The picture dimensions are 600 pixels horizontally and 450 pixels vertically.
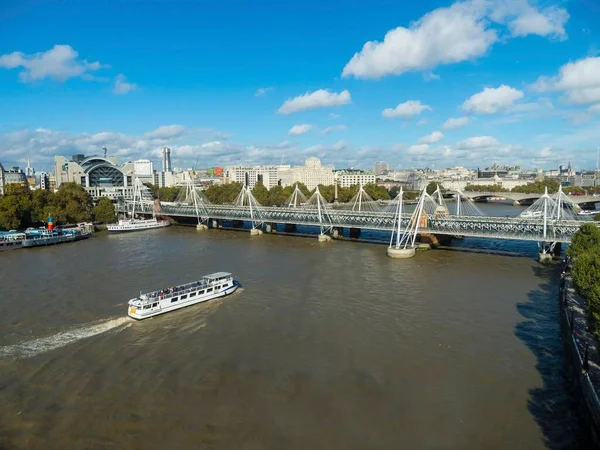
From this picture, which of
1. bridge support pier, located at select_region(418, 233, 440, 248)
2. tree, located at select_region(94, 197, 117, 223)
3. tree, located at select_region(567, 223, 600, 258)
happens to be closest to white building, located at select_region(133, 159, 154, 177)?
tree, located at select_region(94, 197, 117, 223)

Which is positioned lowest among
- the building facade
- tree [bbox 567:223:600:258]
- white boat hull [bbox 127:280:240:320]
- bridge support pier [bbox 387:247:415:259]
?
white boat hull [bbox 127:280:240:320]

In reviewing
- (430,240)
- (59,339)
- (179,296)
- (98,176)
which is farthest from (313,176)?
(59,339)

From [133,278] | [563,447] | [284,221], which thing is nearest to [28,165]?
[284,221]

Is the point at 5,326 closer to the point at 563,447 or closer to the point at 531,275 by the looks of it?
the point at 563,447

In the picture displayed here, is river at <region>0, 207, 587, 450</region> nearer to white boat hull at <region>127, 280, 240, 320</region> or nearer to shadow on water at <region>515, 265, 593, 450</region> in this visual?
shadow on water at <region>515, 265, 593, 450</region>

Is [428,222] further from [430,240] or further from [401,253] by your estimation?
[401,253]

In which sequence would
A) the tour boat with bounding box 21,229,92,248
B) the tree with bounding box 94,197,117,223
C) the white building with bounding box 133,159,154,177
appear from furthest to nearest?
the white building with bounding box 133,159,154,177
the tree with bounding box 94,197,117,223
the tour boat with bounding box 21,229,92,248
